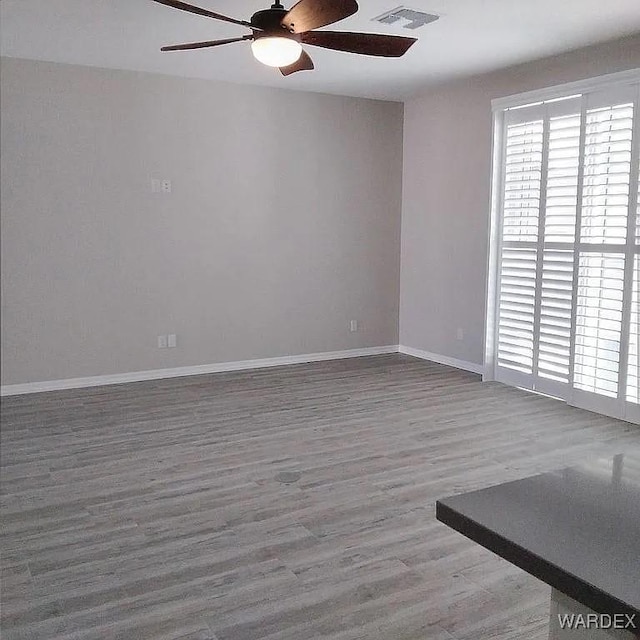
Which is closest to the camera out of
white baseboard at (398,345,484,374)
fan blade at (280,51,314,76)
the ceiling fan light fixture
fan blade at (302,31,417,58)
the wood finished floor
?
the wood finished floor

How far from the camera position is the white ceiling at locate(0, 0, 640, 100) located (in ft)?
12.7

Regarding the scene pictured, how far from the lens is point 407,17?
4.03 m

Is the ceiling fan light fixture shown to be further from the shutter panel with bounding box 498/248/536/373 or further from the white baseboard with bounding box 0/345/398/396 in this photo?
the white baseboard with bounding box 0/345/398/396

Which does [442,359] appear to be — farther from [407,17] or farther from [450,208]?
[407,17]

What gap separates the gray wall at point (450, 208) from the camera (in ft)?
18.8

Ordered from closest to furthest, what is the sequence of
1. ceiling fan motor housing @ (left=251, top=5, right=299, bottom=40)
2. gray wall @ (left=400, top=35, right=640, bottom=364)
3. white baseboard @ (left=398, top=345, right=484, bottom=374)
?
1. ceiling fan motor housing @ (left=251, top=5, right=299, bottom=40)
2. gray wall @ (left=400, top=35, right=640, bottom=364)
3. white baseboard @ (left=398, top=345, right=484, bottom=374)

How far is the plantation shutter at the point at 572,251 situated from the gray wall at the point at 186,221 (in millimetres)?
1659

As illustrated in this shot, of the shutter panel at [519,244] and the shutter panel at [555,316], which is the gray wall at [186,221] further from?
the shutter panel at [555,316]

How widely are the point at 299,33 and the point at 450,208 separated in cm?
354

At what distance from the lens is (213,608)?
229cm

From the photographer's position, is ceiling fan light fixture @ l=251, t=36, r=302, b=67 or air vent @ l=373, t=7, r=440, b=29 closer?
ceiling fan light fixture @ l=251, t=36, r=302, b=67

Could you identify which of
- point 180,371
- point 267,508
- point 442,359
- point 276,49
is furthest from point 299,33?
point 442,359

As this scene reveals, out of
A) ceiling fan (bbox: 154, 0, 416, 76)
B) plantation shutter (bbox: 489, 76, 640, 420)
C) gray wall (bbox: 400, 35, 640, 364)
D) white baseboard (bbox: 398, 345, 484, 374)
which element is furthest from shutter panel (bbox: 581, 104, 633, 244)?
ceiling fan (bbox: 154, 0, 416, 76)

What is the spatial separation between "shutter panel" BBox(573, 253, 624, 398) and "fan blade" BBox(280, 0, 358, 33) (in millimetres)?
2791
